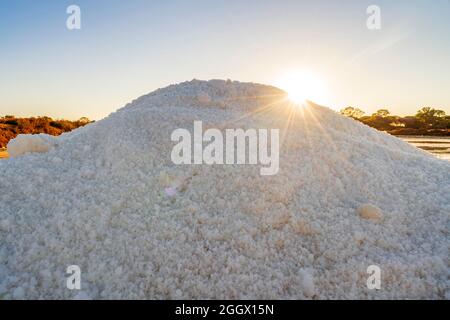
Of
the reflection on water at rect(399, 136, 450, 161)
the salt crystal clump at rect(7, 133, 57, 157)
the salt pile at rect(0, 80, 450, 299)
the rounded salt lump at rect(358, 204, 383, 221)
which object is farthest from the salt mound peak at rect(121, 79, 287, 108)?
the reflection on water at rect(399, 136, 450, 161)

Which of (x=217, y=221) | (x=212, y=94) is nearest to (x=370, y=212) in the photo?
(x=217, y=221)

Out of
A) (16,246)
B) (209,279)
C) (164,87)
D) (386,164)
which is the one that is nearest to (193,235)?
(209,279)

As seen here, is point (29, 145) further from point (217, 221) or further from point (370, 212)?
point (370, 212)

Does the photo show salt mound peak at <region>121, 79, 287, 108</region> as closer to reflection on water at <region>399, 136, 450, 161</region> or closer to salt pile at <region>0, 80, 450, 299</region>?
salt pile at <region>0, 80, 450, 299</region>

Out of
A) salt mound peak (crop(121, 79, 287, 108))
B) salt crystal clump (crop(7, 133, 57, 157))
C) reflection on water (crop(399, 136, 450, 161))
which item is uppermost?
salt mound peak (crop(121, 79, 287, 108))

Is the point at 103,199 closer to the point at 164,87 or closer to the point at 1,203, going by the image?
the point at 1,203
